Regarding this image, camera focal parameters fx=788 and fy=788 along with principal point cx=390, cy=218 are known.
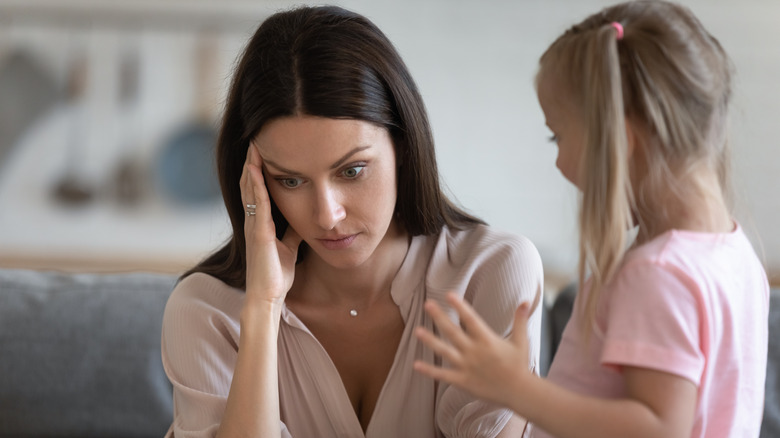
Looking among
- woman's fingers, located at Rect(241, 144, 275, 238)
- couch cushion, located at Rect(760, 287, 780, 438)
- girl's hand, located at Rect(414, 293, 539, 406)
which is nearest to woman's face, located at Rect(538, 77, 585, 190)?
girl's hand, located at Rect(414, 293, 539, 406)

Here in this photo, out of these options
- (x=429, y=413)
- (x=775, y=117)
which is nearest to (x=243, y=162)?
(x=429, y=413)

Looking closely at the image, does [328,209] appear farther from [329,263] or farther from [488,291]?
[488,291]

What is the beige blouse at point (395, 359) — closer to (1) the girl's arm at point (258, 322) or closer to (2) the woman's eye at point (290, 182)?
Answer: (1) the girl's arm at point (258, 322)

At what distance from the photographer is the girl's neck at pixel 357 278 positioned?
5.37 ft

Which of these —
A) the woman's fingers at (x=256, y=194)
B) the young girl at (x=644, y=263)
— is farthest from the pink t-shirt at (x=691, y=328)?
the woman's fingers at (x=256, y=194)

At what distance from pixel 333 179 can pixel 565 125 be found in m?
0.46

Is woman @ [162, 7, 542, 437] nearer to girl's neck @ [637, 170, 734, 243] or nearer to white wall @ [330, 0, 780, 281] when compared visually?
girl's neck @ [637, 170, 734, 243]

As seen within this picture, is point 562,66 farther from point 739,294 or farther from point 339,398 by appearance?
point 339,398

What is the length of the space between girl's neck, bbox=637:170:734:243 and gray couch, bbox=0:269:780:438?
2.84ft

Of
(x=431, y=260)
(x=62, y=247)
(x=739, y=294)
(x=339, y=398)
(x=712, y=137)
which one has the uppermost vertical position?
(x=712, y=137)

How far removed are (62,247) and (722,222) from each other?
2953 mm

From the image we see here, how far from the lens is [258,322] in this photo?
1428mm

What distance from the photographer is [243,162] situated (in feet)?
5.16

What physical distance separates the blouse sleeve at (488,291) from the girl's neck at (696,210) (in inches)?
19.4
